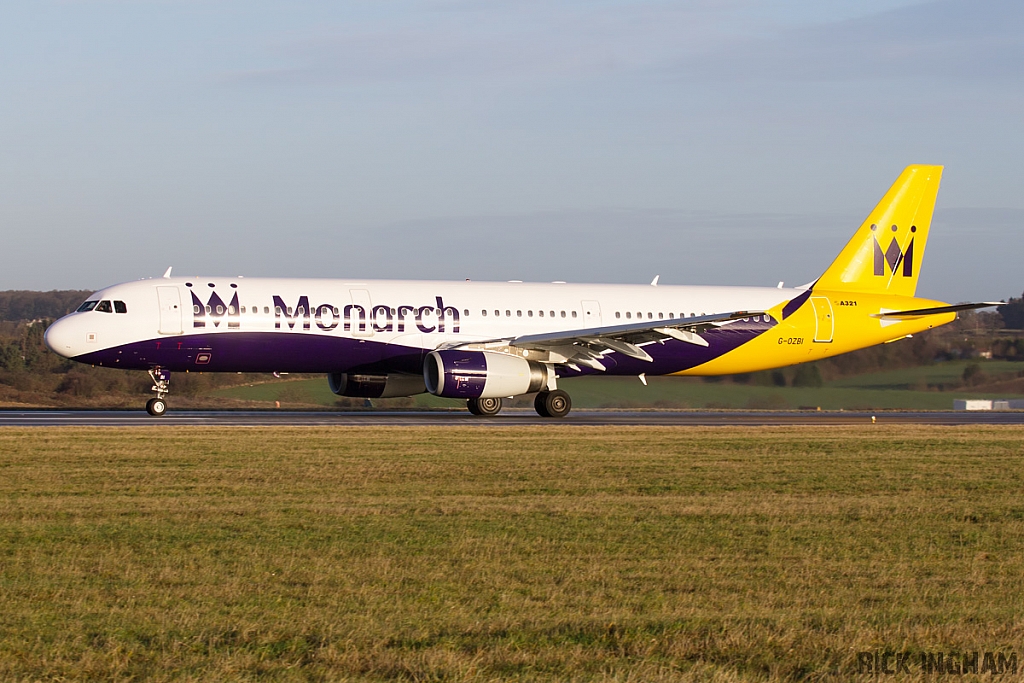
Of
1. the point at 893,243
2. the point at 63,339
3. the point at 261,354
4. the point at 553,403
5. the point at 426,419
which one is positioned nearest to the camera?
the point at 63,339

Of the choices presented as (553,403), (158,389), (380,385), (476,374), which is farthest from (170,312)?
(553,403)

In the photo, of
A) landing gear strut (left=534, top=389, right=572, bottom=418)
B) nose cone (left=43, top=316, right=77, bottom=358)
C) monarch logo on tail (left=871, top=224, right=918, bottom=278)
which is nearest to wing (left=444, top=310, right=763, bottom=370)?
landing gear strut (left=534, top=389, right=572, bottom=418)

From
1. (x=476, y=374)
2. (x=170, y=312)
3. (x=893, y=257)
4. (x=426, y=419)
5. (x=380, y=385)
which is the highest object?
(x=893, y=257)

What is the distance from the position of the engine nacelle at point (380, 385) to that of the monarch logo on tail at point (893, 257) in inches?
604

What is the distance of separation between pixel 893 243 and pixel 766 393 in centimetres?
624

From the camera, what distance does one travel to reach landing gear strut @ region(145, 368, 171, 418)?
3059 cm

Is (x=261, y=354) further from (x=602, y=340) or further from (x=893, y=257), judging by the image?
(x=893, y=257)

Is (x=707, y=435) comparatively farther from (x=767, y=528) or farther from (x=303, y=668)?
(x=303, y=668)

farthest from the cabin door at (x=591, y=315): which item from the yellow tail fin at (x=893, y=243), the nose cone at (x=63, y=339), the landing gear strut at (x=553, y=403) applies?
the nose cone at (x=63, y=339)

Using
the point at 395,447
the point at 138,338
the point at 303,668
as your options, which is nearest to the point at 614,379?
the point at 138,338

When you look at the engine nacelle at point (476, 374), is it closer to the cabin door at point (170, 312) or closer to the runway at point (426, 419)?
the runway at point (426, 419)

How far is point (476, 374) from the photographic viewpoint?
29.6 m

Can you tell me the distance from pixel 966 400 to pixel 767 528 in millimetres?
32369

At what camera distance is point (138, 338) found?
96.7 ft
